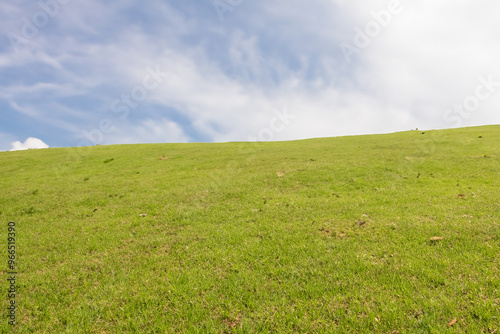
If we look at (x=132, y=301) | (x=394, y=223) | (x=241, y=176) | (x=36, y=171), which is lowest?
(x=132, y=301)

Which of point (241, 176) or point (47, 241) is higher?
point (241, 176)

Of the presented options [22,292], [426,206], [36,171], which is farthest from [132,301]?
[36,171]

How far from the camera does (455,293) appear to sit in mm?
7516

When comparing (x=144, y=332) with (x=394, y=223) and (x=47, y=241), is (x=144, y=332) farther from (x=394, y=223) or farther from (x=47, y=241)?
(x=394, y=223)

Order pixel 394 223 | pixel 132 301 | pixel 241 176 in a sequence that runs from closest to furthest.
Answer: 1. pixel 132 301
2. pixel 394 223
3. pixel 241 176

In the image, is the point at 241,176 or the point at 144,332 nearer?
the point at 144,332

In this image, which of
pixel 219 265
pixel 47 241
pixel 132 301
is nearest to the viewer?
pixel 132 301

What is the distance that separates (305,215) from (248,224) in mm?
3362

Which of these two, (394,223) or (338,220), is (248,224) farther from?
(394,223)

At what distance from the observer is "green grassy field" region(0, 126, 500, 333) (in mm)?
7352

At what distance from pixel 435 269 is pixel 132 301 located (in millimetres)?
10157

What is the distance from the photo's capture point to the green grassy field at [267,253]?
735 centimetres

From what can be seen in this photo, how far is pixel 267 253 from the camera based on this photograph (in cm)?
1074

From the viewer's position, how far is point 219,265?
10164 millimetres
